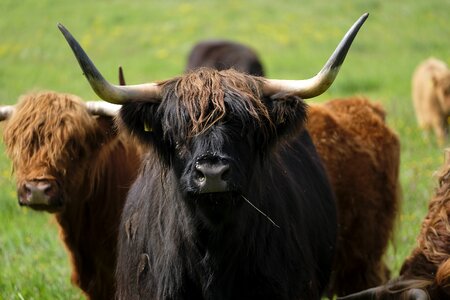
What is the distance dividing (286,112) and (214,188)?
0.82m

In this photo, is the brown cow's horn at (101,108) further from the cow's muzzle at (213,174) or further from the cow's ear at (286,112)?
the cow's muzzle at (213,174)

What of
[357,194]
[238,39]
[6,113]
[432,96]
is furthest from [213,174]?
[238,39]

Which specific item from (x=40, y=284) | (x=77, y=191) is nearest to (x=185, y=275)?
(x=77, y=191)

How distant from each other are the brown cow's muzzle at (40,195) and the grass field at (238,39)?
6700 millimetres

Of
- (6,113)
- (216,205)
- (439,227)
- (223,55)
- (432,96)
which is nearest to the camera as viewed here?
(216,205)

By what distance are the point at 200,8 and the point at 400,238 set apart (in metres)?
23.2

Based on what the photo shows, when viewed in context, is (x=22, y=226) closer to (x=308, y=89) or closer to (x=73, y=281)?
(x=73, y=281)

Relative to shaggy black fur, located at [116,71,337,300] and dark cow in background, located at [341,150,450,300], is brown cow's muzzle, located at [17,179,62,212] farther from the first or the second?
dark cow in background, located at [341,150,450,300]

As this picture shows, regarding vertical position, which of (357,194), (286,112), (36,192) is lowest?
(357,194)

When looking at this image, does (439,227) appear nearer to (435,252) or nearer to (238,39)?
(435,252)

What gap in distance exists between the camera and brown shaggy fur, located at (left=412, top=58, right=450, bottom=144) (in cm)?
1593

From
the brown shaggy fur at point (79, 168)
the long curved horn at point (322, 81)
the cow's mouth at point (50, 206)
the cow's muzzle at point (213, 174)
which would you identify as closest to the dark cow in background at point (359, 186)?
the brown shaggy fur at point (79, 168)

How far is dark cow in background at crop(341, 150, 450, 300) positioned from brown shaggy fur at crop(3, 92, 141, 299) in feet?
7.52

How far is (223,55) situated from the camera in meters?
17.8
